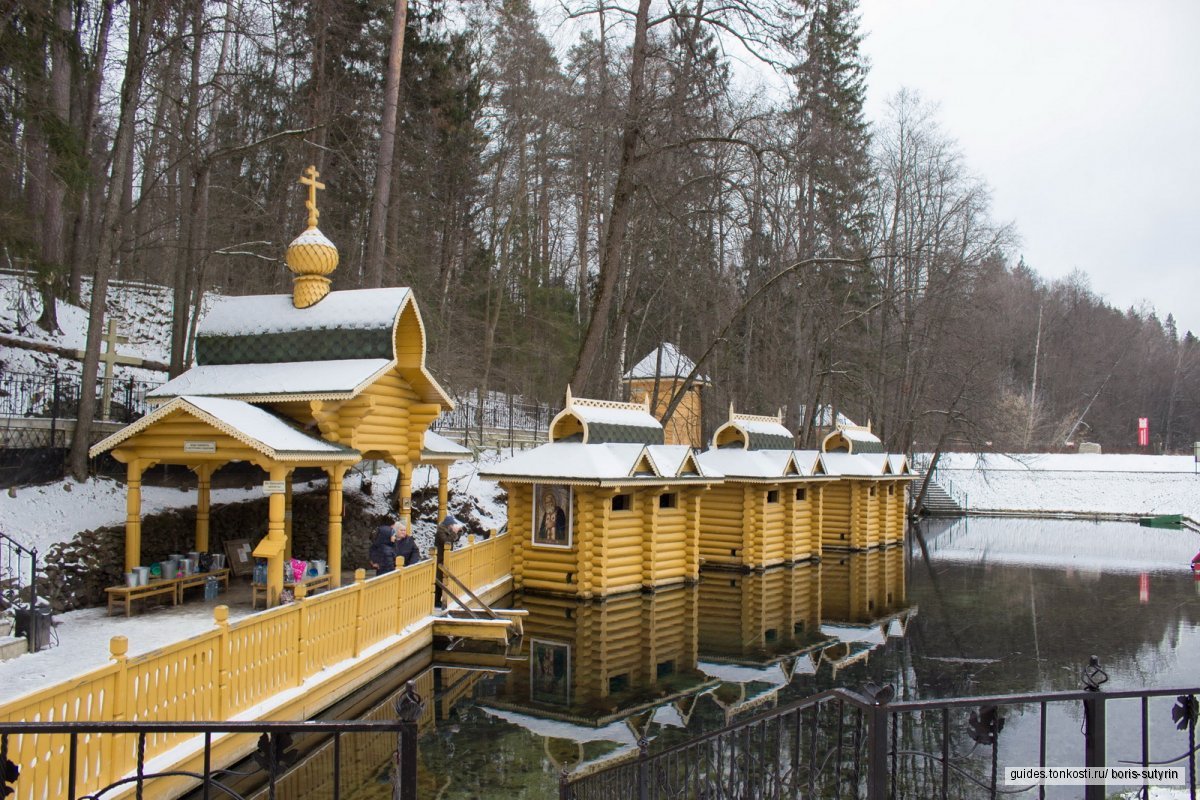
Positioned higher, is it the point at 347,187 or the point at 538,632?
the point at 347,187

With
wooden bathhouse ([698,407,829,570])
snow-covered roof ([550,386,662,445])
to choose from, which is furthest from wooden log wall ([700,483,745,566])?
snow-covered roof ([550,386,662,445])

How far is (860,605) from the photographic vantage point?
18.0m

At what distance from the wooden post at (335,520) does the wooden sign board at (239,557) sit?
2.37 m

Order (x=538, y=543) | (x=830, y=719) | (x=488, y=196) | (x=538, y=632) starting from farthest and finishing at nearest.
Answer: (x=488, y=196) → (x=538, y=543) → (x=538, y=632) → (x=830, y=719)

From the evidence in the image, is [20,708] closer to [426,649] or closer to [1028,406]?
[426,649]

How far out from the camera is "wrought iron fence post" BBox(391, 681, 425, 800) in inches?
112

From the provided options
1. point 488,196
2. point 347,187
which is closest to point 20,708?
point 347,187

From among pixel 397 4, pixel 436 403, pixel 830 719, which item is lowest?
pixel 830 719

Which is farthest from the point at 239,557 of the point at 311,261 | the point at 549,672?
the point at 549,672

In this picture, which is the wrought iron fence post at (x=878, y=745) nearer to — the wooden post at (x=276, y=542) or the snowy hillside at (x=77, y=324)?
the wooden post at (x=276, y=542)

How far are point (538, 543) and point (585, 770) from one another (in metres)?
9.07

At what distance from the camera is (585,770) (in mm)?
8117

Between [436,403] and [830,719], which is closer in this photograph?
[830,719]

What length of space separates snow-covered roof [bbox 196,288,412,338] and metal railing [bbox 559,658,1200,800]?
775 centimetres
